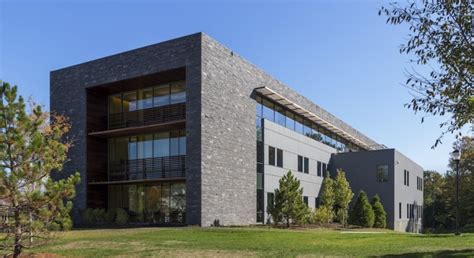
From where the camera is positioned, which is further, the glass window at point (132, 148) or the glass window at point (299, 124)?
the glass window at point (299, 124)

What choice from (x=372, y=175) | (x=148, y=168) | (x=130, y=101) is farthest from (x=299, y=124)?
(x=148, y=168)

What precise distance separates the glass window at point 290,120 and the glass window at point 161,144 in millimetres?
10076

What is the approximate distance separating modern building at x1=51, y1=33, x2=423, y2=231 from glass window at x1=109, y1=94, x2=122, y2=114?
0.07 meters

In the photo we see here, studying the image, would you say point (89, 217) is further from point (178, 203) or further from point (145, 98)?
point (145, 98)

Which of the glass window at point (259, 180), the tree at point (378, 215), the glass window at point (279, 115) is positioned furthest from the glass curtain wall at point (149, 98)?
the tree at point (378, 215)

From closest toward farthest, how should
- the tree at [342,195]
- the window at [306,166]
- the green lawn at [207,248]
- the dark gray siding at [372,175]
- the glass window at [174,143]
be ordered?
1. the green lawn at [207,248]
2. the glass window at [174,143]
3. the tree at [342,195]
4. the window at [306,166]
5. the dark gray siding at [372,175]

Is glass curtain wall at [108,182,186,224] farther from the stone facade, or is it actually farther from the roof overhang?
the roof overhang

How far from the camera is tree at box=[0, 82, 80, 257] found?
9.17 metres

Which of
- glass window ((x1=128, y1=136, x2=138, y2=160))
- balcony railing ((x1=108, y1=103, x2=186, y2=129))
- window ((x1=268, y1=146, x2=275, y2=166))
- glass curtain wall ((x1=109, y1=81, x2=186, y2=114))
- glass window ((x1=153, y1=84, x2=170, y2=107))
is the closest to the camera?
balcony railing ((x1=108, y1=103, x2=186, y2=129))

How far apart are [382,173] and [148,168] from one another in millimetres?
20903

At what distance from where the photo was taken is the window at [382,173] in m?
39.3

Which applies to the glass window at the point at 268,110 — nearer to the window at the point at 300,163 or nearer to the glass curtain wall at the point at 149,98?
the window at the point at 300,163

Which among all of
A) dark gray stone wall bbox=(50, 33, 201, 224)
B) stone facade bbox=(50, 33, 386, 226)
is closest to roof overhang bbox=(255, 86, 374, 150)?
stone facade bbox=(50, 33, 386, 226)

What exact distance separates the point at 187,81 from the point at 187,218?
6.69m
